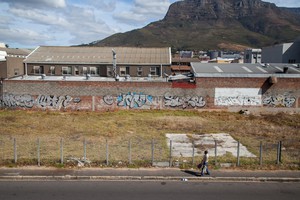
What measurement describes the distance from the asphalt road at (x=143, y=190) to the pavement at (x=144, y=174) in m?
0.39

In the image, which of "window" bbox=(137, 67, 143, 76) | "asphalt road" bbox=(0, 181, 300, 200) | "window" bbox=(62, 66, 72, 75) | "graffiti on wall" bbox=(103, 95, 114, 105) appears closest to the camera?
"asphalt road" bbox=(0, 181, 300, 200)

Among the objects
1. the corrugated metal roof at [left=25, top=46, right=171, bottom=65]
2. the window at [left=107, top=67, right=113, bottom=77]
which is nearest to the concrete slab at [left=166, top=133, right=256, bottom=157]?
the corrugated metal roof at [left=25, top=46, right=171, bottom=65]

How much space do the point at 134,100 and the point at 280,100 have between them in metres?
16.3

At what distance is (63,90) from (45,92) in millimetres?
1997

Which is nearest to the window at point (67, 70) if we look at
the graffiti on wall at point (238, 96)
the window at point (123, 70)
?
the window at point (123, 70)

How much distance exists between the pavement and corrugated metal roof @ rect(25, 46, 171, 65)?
30.4 metres

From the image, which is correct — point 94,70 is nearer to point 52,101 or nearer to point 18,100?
point 52,101

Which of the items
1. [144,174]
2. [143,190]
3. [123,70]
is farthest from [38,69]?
[143,190]

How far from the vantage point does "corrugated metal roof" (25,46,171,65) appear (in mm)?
44500

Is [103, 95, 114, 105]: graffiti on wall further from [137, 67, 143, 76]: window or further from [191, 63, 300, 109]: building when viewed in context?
[137, 67, 143, 76]: window

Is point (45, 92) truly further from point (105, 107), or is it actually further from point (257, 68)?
point (257, 68)

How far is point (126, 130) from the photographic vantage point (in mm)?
24109

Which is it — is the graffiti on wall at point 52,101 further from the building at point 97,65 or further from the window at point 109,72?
the window at point 109,72

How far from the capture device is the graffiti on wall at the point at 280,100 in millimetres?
32875
